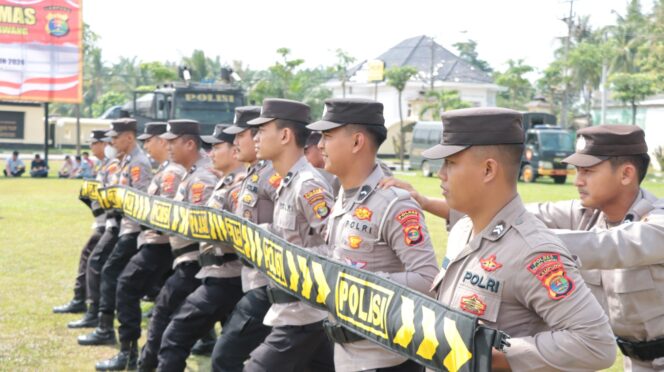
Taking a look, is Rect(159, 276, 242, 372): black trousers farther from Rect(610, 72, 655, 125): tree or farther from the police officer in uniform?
Rect(610, 72, 655, 125): tree

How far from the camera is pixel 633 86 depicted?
141 ft

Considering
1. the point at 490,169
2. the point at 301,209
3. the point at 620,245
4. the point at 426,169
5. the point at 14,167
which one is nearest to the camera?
the point at 490,169

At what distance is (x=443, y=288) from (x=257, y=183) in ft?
8.74

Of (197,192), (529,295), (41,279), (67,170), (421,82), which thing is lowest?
(67,170)

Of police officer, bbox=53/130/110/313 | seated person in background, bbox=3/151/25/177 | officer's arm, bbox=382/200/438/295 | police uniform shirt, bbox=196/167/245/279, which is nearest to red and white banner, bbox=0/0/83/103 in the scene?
seated person in background, bbox=3/151/25/177

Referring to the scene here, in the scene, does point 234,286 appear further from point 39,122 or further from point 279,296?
point 39,122

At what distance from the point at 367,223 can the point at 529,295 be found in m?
1.29

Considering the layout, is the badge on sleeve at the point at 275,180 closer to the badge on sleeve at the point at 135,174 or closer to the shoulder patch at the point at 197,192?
the shoulder patch at the point at 197,192

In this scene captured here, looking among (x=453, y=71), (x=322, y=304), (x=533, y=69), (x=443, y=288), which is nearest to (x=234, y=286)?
(x=322, y=304)

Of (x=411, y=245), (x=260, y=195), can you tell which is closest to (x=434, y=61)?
(x=260, y=195)

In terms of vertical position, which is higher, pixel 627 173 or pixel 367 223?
pixel 627 173

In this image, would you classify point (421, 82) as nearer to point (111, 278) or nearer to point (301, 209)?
point (111, 278)

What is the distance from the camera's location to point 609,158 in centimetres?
356

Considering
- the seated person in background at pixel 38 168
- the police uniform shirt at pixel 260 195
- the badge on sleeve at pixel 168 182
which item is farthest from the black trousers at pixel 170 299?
the seated person in background at pixel 38 168
